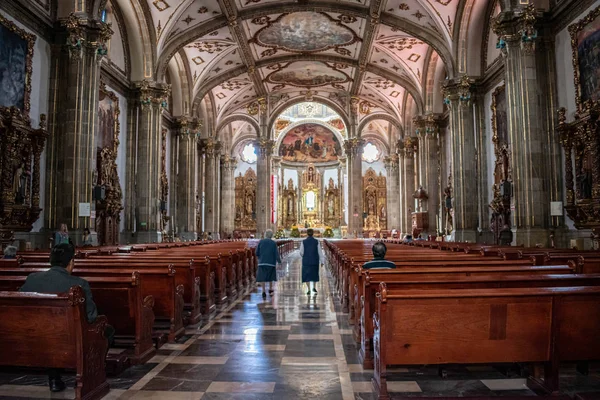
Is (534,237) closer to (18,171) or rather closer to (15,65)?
(18,171)

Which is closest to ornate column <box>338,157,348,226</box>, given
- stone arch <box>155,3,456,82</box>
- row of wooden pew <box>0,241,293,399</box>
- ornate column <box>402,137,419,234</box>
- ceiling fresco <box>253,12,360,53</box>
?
ornate column <box>402,137,419,234</box>

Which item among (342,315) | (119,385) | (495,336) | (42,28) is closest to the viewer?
(495,336)

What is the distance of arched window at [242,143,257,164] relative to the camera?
47594mm

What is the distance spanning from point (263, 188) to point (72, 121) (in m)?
21.3

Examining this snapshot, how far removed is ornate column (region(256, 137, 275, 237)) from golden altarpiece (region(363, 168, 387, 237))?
46.5ft

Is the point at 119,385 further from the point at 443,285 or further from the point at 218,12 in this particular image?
the point at 218,12

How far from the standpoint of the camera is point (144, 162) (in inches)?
776

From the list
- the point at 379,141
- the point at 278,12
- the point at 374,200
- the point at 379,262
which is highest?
the point at 278,12

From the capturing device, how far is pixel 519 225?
12.6m

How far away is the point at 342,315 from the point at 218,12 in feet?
56.9

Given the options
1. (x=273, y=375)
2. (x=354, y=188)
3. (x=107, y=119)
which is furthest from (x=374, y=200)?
(x=273, y=375)

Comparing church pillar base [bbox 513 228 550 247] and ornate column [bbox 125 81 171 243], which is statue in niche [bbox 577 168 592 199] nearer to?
church pillar base [bbox 513 228 550 247]

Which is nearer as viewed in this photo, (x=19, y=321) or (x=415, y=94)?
(x=19, y=321)

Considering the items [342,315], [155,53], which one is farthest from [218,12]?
[342,315]
